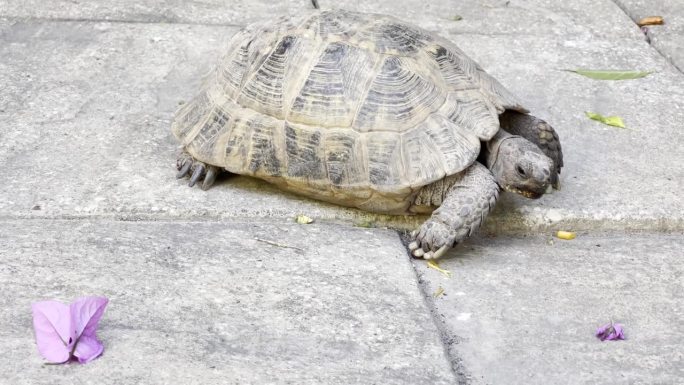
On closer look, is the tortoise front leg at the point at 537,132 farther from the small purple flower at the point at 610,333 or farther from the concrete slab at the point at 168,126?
the small purple flower at the point at 610,333

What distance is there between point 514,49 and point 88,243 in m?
2.61

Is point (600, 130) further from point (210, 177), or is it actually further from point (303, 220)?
point (210, 177)

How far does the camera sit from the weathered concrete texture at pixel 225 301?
2.57m

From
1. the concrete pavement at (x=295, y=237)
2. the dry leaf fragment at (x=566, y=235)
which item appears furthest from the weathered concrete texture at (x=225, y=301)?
the dry leaf fragment at (x=566, y=235)

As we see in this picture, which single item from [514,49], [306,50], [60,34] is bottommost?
[60,34]

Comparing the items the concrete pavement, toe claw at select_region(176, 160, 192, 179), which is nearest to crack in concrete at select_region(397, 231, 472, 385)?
the concrete pavement

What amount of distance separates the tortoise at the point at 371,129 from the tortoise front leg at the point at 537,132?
0.09m

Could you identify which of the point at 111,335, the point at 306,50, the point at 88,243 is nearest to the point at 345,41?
the point at 306,50

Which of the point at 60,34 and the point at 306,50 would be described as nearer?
the point at 306,50

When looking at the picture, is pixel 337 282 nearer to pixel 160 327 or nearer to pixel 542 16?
pixel 160 327

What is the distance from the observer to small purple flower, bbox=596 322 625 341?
2881 millimetres

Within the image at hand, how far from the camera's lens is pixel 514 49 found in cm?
494

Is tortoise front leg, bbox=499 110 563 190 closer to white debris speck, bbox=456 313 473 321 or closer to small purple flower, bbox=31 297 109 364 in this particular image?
white debris speck, bbox=456 313 473 321

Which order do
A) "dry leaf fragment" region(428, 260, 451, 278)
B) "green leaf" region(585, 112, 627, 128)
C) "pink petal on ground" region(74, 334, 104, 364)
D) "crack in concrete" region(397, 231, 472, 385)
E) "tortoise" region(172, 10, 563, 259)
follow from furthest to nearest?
"green leaf" region(585, 112, 627, 128) → "tortoise" region(172, 10, 563, 259) → "dry leaf fragment" region(428, 260, 451, 278) → "crack in concrete" region(397, 231, 472, 385) → "pink petal on ground" region(74, 334, 104, 364)
